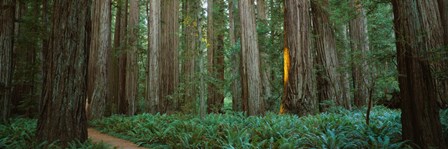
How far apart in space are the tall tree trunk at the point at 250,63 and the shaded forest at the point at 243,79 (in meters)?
0.03

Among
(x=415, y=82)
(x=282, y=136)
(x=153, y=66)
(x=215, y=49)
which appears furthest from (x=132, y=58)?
(x=415, y=82)

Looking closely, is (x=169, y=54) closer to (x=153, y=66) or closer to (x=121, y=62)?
(x=153, y=66)

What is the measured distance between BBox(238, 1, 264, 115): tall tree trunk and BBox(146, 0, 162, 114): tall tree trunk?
4188 millimetres

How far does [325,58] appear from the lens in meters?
10.2

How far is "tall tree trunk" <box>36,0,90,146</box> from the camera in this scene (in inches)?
196

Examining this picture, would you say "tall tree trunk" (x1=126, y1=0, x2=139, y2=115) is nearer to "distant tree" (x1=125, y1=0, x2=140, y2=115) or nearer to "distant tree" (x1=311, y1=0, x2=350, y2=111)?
"distant tree" (x1=125, y1=0, x2=140, y2=115)

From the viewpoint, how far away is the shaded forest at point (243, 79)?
4289 mm

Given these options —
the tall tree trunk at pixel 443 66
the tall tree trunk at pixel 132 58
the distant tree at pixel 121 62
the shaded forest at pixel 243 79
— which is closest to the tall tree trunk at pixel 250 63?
the shaded forest at pixel 243 79

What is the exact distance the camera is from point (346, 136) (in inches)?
193

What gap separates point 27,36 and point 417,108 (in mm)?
12747

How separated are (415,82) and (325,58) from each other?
6.38 m

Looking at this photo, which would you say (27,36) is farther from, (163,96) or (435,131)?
(435,131)

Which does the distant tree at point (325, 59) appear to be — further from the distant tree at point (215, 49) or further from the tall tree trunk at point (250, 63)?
the distant tree at point (215, 49)

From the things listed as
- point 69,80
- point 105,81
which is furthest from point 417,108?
point 105,81
